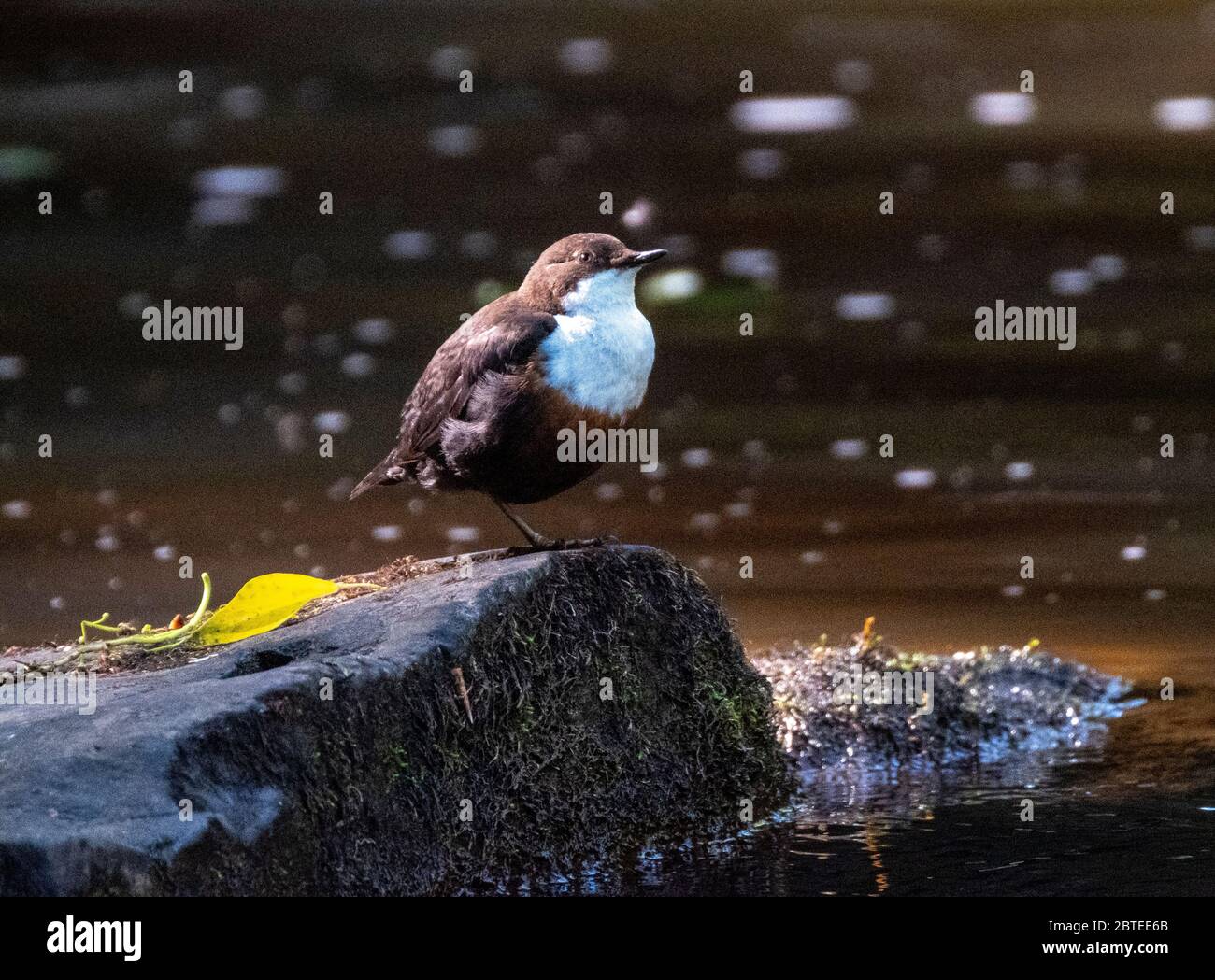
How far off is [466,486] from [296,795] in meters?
1.47

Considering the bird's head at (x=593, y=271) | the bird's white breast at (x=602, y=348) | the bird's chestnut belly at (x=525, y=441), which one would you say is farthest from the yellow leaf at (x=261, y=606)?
the bird's head at (x=593, y=271)

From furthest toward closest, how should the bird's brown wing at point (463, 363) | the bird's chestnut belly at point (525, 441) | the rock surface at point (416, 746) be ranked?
the bird's brown wing at point (463, 363), the bird's chestnut belly at point (525, 441), the rock surface at point (416, 746)

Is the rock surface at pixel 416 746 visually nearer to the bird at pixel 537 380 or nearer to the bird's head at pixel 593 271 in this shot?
the bird at pixel 537 380

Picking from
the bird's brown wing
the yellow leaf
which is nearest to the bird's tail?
the bird's brown wing

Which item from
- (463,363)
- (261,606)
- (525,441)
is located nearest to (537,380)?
(525,441)

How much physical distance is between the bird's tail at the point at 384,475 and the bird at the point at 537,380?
5cm

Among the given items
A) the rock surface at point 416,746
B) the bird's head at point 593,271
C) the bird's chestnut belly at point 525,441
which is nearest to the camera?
the rock surface at point 416,746

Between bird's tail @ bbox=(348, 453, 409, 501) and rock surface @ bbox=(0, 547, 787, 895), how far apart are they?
0.51 meters

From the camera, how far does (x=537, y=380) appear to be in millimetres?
4238

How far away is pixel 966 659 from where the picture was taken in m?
6.04

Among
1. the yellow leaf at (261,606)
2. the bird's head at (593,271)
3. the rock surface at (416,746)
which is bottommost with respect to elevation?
the rock surface at (416,746)

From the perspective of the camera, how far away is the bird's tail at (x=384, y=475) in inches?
186

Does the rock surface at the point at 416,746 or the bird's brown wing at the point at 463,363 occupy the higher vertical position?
the bird's brown wing at the point at 463,363

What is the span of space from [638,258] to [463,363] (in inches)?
26.5
